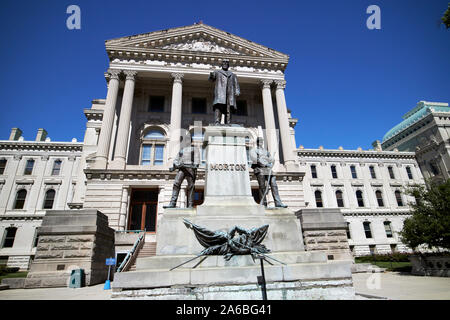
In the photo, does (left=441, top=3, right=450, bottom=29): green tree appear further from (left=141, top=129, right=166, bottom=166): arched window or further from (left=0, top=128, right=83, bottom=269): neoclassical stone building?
(left=0, top=128, right=83, bottom=269): neoclassical stone building

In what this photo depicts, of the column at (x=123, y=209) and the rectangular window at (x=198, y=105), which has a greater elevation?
the rectangular window at (x=198, y=105)

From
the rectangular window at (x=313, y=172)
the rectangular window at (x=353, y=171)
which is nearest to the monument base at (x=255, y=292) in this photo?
the rectangular window at (x=313, y=172)

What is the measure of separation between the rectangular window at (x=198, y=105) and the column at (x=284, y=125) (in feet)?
28.8

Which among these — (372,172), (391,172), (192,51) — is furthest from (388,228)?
(192,51)

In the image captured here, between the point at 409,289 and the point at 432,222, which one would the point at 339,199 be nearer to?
the point at 432,222

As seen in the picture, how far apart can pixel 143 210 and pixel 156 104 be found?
521 inches

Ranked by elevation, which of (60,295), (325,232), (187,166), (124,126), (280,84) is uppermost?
(280,84)

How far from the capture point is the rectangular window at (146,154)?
2656 centimetres

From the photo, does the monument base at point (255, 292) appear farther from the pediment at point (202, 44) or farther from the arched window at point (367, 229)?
the arched window at point (367, 229)

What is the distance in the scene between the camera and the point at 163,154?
2694 cm

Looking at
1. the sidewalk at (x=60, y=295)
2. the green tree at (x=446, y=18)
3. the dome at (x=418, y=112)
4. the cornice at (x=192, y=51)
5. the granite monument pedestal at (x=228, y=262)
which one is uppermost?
the dome at (x=418, y=112)
